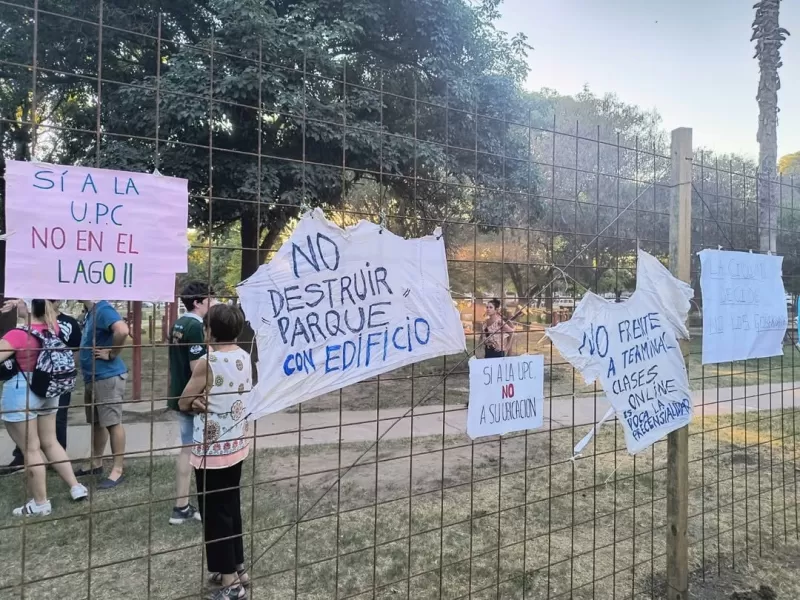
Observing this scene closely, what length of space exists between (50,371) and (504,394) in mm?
3299

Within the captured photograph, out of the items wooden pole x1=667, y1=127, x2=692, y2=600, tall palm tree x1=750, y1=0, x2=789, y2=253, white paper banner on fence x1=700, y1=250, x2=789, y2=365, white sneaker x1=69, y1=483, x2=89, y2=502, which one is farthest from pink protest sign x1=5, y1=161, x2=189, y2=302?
tall palm tree x1=750, y1=0, x2=789, y2=253

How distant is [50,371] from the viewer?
3.95 m

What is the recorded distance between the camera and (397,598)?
3.05m

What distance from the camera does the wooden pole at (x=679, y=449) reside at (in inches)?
121

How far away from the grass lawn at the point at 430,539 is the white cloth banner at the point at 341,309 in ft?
1.52

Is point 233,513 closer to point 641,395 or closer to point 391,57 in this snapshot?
point 641,395

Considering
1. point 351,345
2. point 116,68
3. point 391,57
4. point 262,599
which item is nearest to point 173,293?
point 351,345

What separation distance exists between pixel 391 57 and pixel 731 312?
305 inches

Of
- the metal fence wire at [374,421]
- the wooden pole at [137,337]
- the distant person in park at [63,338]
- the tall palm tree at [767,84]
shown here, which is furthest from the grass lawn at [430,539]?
the tall palm tree at [767,84]

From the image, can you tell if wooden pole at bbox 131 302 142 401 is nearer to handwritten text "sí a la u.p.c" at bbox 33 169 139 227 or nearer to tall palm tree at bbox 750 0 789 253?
handwritten text "sí a la u.p.c" at bbox 33 169 139 227

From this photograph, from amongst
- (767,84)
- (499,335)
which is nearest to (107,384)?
(499,335)

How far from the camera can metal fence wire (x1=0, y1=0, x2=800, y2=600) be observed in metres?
2.60

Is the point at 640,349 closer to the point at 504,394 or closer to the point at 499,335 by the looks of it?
the point at 504,394

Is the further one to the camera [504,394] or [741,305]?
[741,305]
